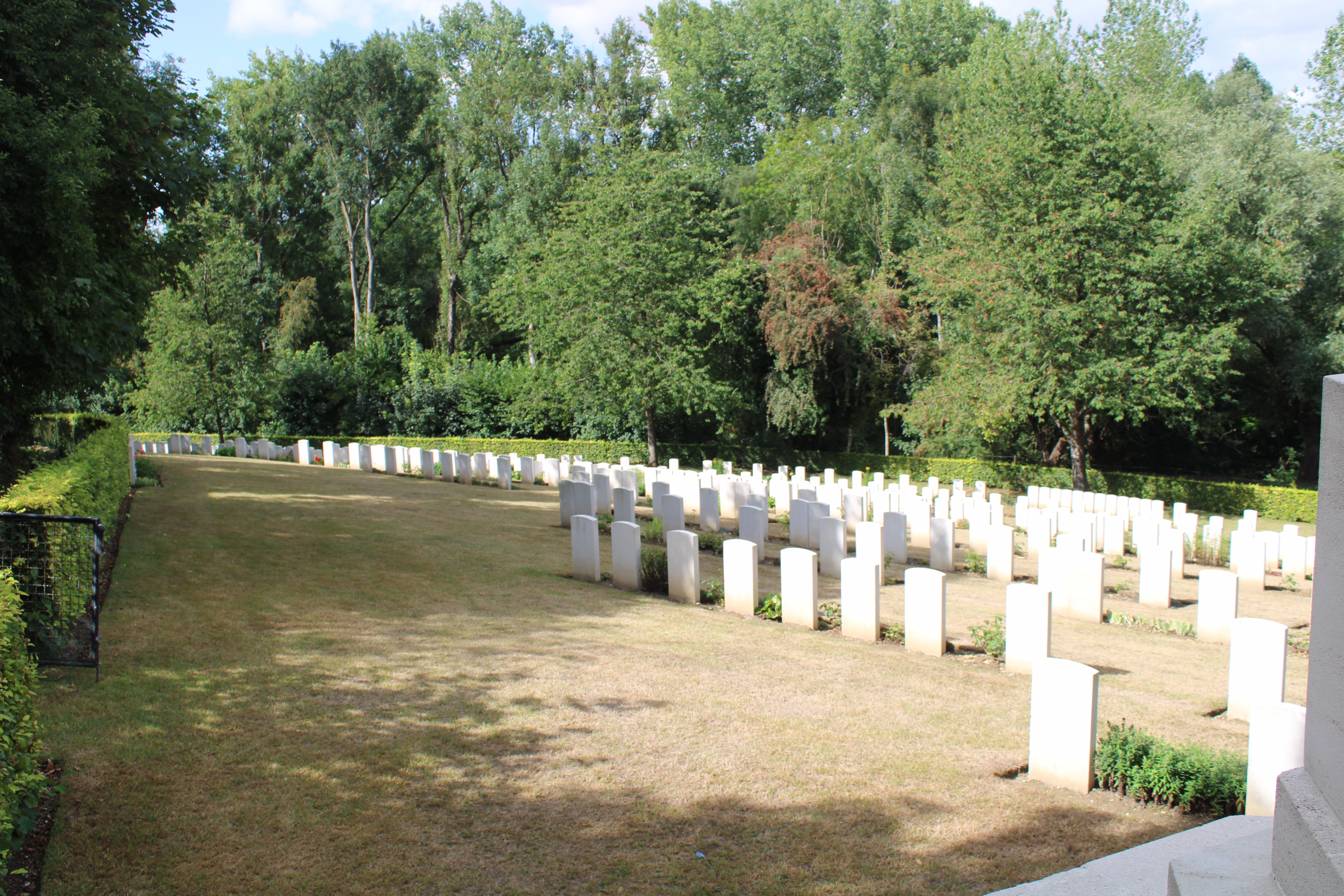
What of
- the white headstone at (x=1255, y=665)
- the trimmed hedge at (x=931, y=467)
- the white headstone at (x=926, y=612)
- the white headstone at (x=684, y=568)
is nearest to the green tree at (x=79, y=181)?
the white headstone at (x=684, y=568)

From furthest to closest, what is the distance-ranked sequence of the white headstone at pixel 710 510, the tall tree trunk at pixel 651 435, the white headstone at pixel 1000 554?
1. the tall tree trunk at pixel 651 435
2. the white headstone at pixel 710 510
3. the white headstone at pixel 1000 554

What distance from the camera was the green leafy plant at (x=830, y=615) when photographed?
31.8 feet

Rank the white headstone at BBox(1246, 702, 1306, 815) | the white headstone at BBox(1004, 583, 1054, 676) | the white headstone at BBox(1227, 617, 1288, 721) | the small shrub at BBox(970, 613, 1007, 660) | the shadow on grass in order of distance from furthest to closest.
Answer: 1. the small shrub at BBox(970, 613, 1007, 660)
2. the white headstone at BBox(1004, 583, 1054, 676)
3. the white headstone at BBox(1227, 617, 1288, 721)
4. the white headstone at BBox(1246, 702, 1306, 815)
5. the shadow on grass

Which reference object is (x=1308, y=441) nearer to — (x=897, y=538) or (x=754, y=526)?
(x=897, y=538)

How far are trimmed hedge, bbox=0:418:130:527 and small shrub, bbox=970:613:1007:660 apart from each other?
812 centimetres

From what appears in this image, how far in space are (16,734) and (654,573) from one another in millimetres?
7981

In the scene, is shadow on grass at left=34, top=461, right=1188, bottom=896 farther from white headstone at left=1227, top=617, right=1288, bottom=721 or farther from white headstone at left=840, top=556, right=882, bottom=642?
white headstone at left=1227, top=617, right=1288, bottom=721

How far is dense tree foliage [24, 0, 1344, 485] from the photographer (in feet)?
38.9

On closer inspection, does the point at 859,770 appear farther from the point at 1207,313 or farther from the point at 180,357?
the point at 180,357

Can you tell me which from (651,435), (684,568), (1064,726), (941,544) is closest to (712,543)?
(941,544)

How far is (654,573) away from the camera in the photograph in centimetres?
1151

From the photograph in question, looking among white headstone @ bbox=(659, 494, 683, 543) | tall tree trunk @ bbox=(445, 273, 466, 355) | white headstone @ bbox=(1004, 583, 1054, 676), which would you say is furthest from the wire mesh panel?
tall tree trunk @ bbox=(445, 273, 466, 355)

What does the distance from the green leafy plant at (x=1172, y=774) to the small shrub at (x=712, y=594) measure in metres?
5.53

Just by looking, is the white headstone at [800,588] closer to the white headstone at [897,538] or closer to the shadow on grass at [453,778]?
the shadow on grass at [453,778]
